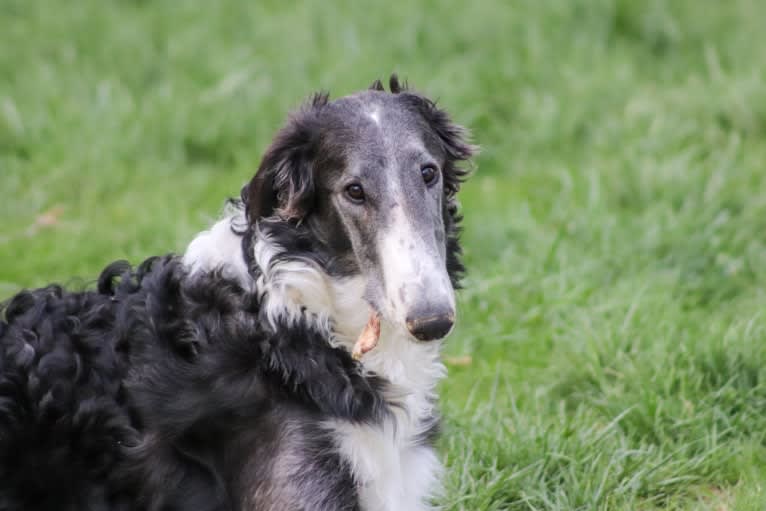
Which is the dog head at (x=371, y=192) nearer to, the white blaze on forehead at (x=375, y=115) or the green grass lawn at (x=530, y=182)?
the white blaze on forehead at (x=375, y=115)

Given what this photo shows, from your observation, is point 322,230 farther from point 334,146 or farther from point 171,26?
point 171,26

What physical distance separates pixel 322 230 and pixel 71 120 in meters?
4.71

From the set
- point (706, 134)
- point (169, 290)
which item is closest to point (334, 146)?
point (169, 290)

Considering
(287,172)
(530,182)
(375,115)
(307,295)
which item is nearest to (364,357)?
(307,295)

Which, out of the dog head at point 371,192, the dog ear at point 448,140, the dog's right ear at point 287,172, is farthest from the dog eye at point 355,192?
the dog ear at point 448,140

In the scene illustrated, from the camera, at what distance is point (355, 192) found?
10.7 feet

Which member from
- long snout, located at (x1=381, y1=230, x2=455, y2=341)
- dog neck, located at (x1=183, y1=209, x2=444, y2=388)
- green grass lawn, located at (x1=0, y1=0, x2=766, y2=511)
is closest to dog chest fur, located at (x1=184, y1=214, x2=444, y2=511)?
dog neck, located at (x1=183, y1=209, x2=444, y2=388)

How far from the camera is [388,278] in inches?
121

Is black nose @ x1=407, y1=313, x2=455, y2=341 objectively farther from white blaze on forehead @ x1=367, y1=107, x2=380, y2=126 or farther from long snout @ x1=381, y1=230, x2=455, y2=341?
white blaze on forehead @ x1=367, y1=107, x2=380, y2=126

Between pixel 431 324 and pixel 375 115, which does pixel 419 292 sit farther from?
pixel 375 115

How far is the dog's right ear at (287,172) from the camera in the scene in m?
3.37

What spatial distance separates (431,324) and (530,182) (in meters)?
4.18

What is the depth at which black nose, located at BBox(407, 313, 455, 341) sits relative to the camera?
116 inches

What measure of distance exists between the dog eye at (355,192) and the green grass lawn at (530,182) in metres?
1.36
